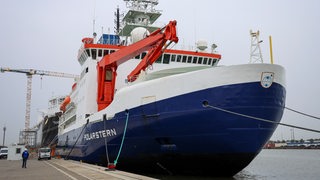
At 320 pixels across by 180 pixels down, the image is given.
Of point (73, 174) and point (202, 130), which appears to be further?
point (73, 174)

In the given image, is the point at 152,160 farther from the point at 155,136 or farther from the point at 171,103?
the point at 171,103

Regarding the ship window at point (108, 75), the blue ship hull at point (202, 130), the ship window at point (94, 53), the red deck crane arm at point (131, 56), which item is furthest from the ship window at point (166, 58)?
the blue ship hull at point (202, 130)

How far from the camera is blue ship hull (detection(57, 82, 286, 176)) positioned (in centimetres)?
1148

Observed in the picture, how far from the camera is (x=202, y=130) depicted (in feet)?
38.5

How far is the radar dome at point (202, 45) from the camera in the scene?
67.8 ft

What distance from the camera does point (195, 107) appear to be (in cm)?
1175

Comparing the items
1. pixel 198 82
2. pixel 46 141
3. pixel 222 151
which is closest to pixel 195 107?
pixel 198 82

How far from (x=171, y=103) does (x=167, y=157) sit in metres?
2.28

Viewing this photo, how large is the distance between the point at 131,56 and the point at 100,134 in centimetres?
441

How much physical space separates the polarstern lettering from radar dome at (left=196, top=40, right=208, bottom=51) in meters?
8.89

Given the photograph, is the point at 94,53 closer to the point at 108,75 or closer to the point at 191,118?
the point at 108,75

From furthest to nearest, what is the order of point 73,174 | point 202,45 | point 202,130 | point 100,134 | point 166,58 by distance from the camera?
point 202,45 < point 166,58 < point 100,134 < point 73,174 < point 202,130

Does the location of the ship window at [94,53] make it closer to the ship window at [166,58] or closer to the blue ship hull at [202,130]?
the ship window at [166,58]

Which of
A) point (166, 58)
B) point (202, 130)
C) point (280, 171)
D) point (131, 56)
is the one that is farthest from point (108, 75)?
point (280, 171)
